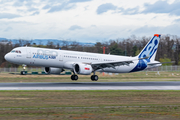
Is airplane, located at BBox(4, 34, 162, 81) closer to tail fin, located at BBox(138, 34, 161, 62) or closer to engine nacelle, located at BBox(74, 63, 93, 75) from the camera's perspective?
engine nacelle, located at BBox(74, 63, 93, 75)

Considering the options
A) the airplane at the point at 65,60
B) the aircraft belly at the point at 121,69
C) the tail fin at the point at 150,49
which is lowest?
the aircraft belly at the point at 121,69

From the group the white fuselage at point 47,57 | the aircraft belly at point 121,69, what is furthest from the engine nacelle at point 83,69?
the aircraft belly at point 121,69

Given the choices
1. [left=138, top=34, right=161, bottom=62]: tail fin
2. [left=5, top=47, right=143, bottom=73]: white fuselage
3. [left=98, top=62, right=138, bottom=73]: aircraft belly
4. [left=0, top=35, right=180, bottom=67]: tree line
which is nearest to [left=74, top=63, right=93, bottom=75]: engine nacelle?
[left=5, top=47, right=143, bottom=73]: white fuselage

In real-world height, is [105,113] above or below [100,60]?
below

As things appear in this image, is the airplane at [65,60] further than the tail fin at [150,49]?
No

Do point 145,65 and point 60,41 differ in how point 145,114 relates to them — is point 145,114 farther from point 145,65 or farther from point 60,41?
point 60,41

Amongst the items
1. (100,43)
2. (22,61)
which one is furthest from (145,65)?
(100,43)

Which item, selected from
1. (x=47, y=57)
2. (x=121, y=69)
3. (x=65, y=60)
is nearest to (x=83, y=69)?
(x=65, y=60)

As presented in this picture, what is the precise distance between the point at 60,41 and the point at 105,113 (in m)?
124

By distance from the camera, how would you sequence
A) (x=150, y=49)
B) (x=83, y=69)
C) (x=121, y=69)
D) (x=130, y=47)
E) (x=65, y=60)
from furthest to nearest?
→ (x=130, y=47) < (x=150, y=49) < (x=121, y=69) < (x=65, y=60) < (x=83, y=69)

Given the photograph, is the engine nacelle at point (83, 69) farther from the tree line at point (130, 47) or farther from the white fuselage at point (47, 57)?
the tree line at point (130, 47)

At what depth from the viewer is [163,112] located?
44.9 ft

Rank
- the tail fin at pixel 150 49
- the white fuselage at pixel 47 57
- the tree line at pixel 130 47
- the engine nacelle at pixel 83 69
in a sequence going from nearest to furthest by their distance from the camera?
the white fuselage at pixel 47 57, the engine nacelle at pixel 83 69, the tail fin at pixel 150 49, the tree line at pixel 130 47

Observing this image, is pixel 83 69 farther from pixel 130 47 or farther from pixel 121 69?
pixel 130 47
